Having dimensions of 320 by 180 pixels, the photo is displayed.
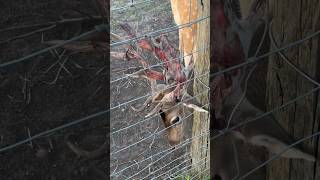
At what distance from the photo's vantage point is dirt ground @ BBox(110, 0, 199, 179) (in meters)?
2.55

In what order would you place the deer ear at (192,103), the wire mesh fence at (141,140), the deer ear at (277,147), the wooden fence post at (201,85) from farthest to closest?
1. the wire mesh fence at (141,140)
2. the deer ear at (192,103)
3. the wooden fence post at (201,85)
4. the deer ear at (277,147)

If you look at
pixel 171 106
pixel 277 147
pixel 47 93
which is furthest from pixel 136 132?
pixel 47 93

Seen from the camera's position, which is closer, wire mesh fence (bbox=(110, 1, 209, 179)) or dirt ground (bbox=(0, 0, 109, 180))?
dirt ground (bbox=(0, 0, 109, 180))

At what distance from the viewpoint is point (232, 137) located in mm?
843

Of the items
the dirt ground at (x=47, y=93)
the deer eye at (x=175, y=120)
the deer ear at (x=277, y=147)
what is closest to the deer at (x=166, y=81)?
the deer eye at (x=175, y=120)

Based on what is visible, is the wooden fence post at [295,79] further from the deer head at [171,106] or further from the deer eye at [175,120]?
the deer eye at [175,120]

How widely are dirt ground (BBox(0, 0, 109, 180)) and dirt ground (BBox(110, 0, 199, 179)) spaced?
1645 mm

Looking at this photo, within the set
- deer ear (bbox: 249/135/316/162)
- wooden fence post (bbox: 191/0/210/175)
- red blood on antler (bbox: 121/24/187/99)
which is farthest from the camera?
red blood on antler (bbox: 121/24/187/99)

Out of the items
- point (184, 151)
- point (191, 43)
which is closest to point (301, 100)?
point (191, 43)

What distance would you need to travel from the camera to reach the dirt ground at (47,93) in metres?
0.63

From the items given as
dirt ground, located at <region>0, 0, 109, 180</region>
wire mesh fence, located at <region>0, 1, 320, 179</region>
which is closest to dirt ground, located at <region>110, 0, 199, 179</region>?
wire mesh fence, located at <region>0, 1, 320, 179</region>

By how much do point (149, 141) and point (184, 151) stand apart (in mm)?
201

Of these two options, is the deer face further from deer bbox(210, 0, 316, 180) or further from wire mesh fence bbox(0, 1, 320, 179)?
deer bbox(210, 0, 316, 180)

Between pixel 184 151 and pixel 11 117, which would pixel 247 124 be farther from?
pixel 184 151
